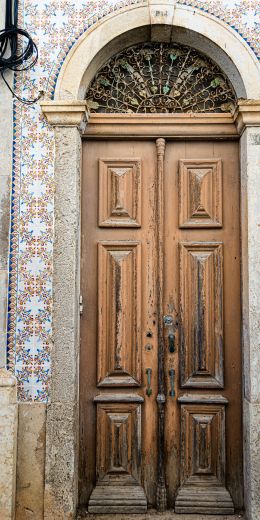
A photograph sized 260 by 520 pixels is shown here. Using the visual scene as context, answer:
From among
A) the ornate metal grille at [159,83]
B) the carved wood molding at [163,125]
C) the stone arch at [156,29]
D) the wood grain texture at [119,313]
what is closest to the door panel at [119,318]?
the wood grain texture at [119,313]

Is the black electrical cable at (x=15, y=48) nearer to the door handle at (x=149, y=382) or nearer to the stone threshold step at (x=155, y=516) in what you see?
the door handle at (x=149, y=382)

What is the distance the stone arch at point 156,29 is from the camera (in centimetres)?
416

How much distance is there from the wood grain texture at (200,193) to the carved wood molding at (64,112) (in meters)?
0.86

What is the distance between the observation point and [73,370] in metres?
4.04

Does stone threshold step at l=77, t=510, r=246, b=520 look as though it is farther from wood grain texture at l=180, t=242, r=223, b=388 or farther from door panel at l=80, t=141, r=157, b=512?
wood grain texture at l=180, t=242, r=223, b=388

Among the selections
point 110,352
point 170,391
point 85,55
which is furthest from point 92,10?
point 170,391

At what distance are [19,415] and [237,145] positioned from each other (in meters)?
2.60

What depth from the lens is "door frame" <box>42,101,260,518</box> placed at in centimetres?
399

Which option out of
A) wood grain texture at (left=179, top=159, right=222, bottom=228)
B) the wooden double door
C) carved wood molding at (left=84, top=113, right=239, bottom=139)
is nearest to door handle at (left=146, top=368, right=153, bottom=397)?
the wooden double door

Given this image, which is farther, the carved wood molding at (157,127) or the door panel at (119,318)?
the carved wood molding at (157,127)

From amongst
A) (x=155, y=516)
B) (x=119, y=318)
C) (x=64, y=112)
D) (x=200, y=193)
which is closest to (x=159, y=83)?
(x=64, y=112)

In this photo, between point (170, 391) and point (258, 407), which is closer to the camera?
point (258, 407)

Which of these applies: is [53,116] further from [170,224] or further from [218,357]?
[218,357]

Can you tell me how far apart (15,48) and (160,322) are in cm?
232
